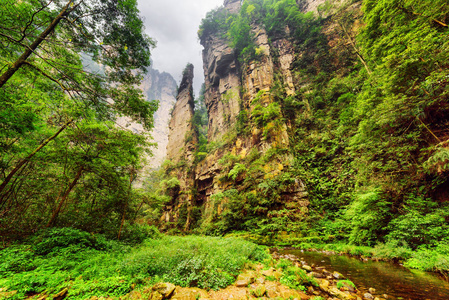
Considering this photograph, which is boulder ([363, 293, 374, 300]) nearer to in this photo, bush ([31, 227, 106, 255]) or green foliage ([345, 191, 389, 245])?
green foliage ([345, 191, 389, 245])

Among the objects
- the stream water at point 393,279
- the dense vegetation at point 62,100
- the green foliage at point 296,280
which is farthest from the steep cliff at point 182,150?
the stream water at point 393,279

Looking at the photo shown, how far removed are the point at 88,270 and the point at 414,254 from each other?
9901mm

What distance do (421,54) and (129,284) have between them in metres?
12.5

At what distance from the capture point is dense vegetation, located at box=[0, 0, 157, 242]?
4328 mm

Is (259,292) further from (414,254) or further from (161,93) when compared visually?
(161,93)

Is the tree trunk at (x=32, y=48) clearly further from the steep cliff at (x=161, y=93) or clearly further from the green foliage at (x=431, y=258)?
the steep cliff at (x=161, y=93)

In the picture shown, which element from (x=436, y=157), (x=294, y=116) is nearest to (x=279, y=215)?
(x=436, y=157)

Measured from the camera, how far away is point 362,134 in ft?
28.7

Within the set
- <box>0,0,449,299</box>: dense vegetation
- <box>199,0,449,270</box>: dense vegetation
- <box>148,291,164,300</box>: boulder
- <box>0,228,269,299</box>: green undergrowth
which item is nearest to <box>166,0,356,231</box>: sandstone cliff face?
<box>199,0,449,270</box>: dense vegetation

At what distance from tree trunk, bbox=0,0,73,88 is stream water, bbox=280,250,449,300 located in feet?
34.5

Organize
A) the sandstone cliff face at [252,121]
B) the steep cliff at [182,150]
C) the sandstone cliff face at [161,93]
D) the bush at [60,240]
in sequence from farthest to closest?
the sandstone cliff face at [161,93]
the steep cliff at [182,150]
the sandstone cliff face at [252,121]
the bush at [60,240]

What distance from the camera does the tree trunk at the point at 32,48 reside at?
3745 millimetres

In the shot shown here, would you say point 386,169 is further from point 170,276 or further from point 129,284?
point 129,284

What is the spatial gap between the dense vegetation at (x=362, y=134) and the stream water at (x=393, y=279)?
758mm
